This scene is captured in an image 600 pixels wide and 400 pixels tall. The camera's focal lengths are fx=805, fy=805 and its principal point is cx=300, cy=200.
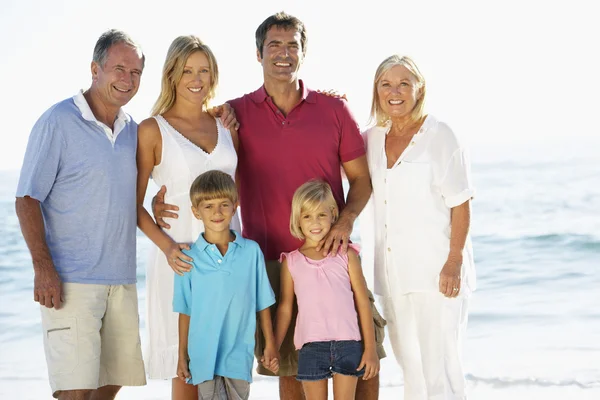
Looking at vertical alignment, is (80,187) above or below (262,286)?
above

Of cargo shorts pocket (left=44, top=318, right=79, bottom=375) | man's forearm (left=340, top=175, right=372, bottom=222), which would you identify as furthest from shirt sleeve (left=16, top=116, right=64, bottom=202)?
man's forearm (left=340, top=175, right=372, bottom=222)

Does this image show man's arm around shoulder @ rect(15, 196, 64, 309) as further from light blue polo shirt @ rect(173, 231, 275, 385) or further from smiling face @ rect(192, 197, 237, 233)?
smiling face @ rect(192, 197, 237, 233)

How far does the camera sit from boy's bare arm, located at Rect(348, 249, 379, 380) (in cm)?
366

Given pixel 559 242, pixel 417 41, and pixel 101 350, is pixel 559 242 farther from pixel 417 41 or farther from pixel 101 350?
pixel 101 350

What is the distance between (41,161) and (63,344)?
2.61 ft

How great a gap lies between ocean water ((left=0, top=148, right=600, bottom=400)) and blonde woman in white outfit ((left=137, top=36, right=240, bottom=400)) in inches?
105

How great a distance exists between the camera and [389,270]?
383 cm

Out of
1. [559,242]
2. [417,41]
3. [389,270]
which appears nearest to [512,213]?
[559,242]

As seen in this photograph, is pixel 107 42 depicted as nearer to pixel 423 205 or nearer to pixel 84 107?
pixel 84 107

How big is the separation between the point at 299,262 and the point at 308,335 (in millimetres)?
334

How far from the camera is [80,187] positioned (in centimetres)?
351

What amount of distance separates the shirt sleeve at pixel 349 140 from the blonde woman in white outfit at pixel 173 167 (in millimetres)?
555

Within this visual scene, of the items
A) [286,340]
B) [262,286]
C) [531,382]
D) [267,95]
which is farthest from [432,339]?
[531,382]

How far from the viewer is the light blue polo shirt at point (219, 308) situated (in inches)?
138
